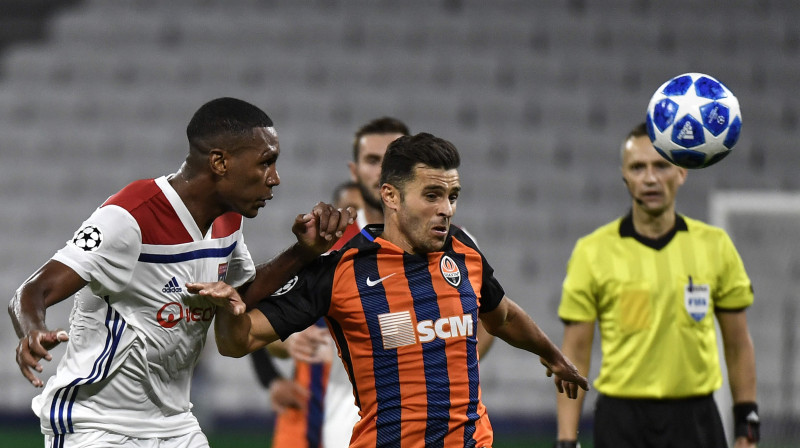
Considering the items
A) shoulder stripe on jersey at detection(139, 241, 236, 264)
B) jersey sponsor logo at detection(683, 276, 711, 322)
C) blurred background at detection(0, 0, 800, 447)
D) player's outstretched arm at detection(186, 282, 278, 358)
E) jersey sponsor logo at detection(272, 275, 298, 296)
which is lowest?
jersey sponsor logo at detection(683, 276, 711, 322)

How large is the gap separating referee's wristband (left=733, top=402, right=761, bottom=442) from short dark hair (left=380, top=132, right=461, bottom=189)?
6.71 ft

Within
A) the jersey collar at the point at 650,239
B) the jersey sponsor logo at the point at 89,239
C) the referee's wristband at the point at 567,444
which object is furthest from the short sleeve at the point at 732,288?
the jersey sponsor logo at the point at 89,239

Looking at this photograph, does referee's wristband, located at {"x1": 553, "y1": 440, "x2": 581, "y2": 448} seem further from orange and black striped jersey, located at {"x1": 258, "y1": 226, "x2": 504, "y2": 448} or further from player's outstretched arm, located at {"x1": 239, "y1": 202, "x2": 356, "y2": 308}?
player's outstretched arm, located at {"x1": 239, "y1": 202, "x2": 356, "y2": 308}

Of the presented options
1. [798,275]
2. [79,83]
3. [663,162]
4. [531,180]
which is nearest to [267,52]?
[79,83]

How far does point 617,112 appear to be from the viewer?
424 inches

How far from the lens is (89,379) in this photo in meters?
3.33

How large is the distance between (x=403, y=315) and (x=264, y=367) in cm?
233

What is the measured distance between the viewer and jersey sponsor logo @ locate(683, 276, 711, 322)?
467 cm

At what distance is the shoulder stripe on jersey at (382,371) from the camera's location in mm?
3363

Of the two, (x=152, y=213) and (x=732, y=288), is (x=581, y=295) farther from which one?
(x=152, y=213)

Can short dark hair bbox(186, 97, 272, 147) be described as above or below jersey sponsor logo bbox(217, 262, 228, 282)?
above

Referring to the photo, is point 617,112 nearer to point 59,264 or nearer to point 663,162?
point 663,162

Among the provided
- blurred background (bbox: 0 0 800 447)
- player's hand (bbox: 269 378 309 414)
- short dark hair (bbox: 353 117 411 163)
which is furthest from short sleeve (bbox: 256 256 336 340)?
blurred background (bbox: 0 0 800 447)

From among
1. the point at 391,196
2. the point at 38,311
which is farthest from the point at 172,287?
the point at 391,196
